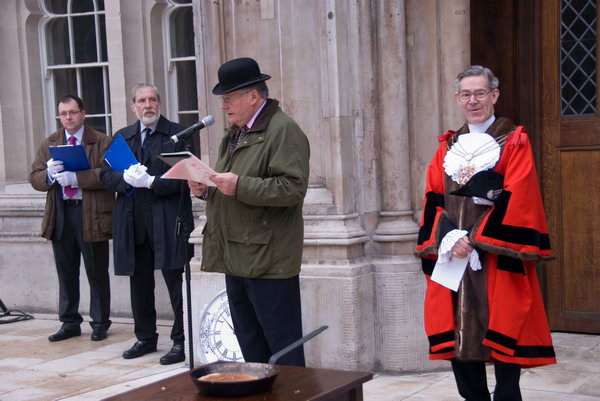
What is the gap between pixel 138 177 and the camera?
7062 mm

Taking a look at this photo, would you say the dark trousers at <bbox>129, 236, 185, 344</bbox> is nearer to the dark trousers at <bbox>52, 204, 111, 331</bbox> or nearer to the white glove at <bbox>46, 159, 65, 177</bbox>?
the dark trousers at <bbox>52, 204, 111, 331</bbox>

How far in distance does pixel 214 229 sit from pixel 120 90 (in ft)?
13.7

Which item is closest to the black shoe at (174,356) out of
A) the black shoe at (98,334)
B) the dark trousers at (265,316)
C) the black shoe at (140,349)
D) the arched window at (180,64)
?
the black shoe at (140,349)

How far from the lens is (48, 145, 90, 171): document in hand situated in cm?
776

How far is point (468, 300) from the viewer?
15.4 ft

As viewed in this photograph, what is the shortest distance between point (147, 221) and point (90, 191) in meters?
0.83

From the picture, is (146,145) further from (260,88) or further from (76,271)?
(260,88)

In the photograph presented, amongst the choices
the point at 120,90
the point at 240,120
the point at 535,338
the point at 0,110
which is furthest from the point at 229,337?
the point at 0,110

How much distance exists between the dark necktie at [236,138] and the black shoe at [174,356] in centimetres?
251

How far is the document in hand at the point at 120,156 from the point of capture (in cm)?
711

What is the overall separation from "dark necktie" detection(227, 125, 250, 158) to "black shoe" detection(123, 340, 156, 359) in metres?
2.77

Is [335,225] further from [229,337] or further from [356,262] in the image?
[229,337]

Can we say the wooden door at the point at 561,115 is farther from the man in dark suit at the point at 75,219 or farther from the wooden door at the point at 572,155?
the man in dark suit at the point at 75,219

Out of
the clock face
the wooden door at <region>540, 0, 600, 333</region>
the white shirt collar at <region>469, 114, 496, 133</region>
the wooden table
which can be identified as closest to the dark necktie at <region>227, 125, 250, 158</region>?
the white shirt collar at <region>469, 114, 496, 133</region>
